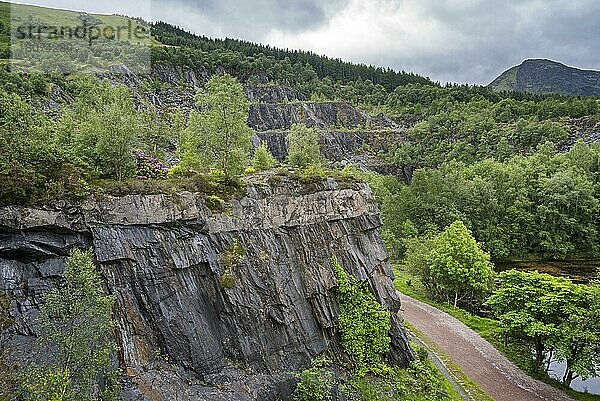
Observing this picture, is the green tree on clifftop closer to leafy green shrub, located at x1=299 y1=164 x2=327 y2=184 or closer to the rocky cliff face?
the rocky cliff face

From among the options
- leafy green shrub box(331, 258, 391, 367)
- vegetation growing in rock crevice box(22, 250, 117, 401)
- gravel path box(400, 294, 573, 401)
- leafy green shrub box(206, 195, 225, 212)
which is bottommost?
gravel path box(400, 294, 573, 401)

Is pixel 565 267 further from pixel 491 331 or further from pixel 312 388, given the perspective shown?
pixel 312 388

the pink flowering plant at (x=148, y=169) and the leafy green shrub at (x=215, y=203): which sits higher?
the pink flowering plant at (x=148, y=169)

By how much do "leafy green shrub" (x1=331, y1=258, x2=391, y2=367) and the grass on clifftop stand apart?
11.3 m

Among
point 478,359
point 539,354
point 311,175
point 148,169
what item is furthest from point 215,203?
point 539,354

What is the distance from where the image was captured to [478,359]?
2770 centimetres

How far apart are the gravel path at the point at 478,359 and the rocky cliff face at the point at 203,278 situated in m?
6.02

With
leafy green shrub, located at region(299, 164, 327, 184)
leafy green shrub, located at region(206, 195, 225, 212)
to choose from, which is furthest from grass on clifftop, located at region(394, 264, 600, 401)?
leafy green shrub, located at region(206, 195, 225, 212)

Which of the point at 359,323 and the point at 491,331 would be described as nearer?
the point at 359,323

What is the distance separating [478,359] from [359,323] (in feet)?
36.9

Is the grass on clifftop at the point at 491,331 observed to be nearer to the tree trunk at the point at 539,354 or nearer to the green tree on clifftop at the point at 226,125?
the tree trunk at the point at 539,354

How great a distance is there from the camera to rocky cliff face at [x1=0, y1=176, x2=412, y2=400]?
1453cm

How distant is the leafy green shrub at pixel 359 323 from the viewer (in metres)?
21.5

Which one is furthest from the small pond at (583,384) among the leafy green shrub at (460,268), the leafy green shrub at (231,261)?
the leafy green shrub at (231,261)
